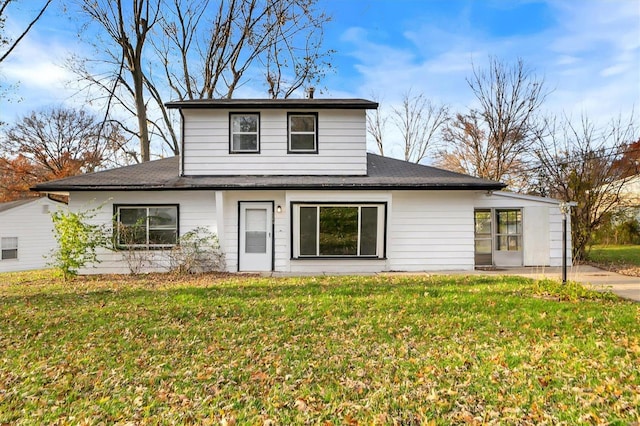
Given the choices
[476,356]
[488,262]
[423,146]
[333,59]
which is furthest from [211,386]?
[423,146]

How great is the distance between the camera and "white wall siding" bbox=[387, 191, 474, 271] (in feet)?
33.1

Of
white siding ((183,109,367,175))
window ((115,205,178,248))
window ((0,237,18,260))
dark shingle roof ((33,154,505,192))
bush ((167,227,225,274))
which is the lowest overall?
window ((0,237,18,260))

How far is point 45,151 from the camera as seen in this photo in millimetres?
24312

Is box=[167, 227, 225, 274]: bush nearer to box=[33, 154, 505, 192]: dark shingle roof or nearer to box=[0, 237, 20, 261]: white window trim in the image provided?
box=[33, 154, 505, 192]: dark shingle roof

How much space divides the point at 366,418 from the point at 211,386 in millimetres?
1524

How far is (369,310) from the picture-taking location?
5.77m

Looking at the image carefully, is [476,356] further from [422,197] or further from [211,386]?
[422,197]

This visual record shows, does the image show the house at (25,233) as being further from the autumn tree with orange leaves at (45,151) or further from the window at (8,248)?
the autumn tree with orange leaves at (45,151)

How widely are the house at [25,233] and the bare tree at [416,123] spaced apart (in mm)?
23080

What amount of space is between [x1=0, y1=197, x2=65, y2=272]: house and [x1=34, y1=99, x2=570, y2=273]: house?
1117 centimetres

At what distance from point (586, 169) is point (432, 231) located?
6.46 metres

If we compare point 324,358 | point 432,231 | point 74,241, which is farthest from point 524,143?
point 74,241

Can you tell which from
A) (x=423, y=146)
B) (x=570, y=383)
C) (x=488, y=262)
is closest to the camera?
(x=570, y=383)

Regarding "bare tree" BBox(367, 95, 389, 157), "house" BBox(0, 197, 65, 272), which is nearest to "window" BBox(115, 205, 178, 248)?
"house" BBox(0, 197, 65, 272)
